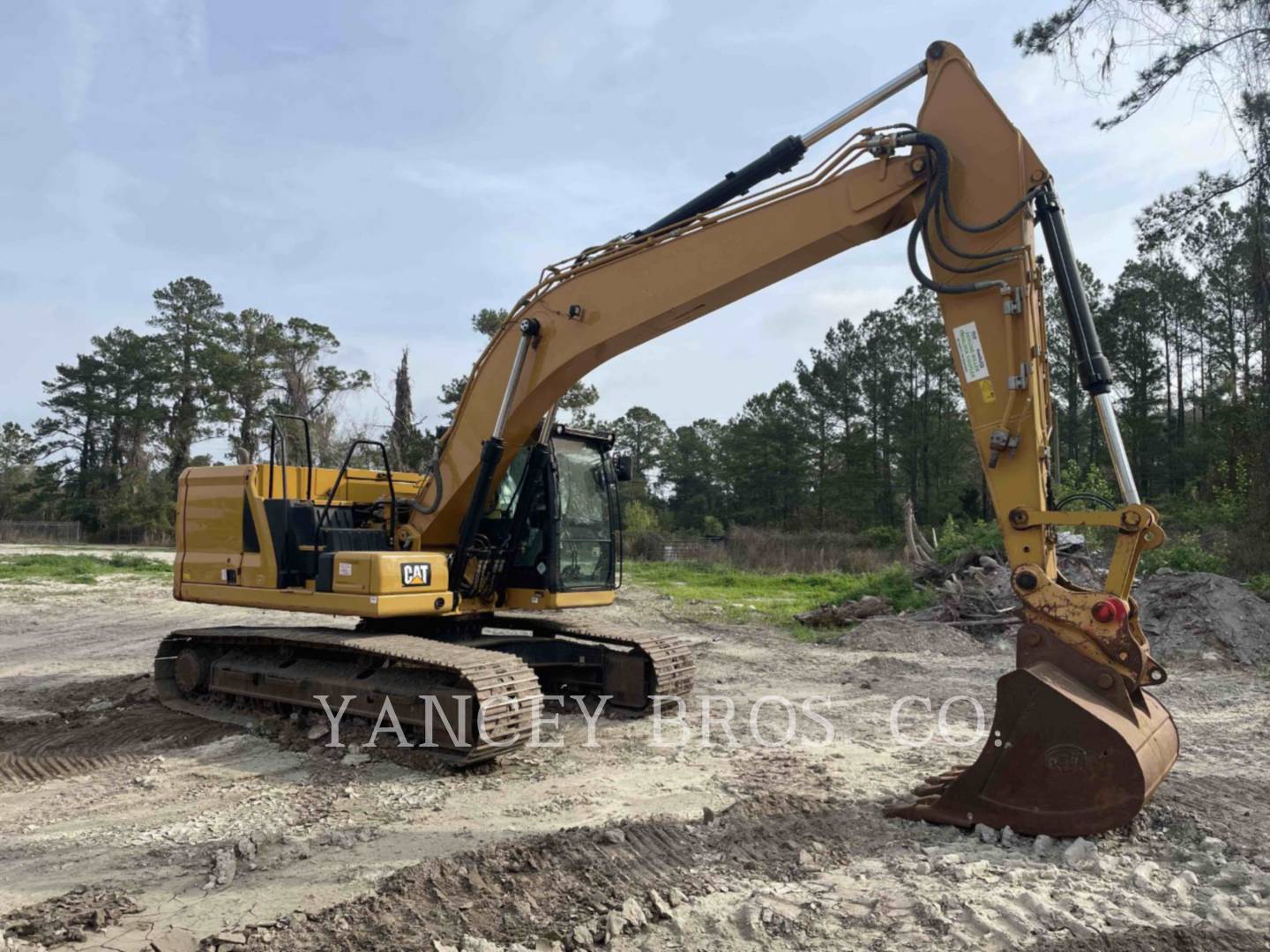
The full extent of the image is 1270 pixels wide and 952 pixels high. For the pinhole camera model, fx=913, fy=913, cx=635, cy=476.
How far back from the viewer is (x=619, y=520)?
775 cm

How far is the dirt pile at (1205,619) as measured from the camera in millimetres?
10750

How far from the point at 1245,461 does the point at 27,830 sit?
1971cm

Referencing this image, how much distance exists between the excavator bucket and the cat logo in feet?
12.8

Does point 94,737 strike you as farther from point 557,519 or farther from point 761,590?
point 761,590

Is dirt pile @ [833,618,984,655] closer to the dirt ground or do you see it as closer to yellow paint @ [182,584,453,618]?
the dirt ground

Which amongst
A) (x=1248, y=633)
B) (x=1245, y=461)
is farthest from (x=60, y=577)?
(x=1245, y=461)

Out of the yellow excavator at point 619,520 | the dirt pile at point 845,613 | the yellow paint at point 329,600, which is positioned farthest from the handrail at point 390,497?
the dirt pile at point 845,613

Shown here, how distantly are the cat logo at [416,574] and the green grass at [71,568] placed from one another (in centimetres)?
1716

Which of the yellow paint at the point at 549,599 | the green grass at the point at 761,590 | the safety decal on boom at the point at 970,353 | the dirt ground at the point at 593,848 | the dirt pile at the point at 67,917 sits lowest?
the dirt pile at the point at 67,917

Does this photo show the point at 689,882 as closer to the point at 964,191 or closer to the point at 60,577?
the point at 964,191

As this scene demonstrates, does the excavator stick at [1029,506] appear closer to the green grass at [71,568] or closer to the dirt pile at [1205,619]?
the dirt pile at [1205,619]

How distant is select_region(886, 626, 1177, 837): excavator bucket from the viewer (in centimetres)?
413

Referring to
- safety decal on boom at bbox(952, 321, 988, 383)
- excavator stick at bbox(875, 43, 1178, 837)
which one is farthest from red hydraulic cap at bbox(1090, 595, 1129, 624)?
safety decal on boom at bbox(952, 321, 988, 383)

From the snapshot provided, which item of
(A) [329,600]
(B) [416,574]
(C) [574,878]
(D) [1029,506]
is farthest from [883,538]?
(C) [574,878]
